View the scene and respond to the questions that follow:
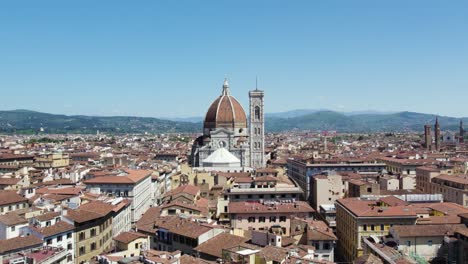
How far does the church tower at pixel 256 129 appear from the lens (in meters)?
105

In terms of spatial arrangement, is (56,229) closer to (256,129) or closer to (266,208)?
(266,208)

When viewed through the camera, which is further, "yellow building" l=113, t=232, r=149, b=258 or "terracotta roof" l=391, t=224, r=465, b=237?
"terracotta roof" l=391, t=224, r=465, b=237

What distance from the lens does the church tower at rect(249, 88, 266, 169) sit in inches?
Answer: 4136

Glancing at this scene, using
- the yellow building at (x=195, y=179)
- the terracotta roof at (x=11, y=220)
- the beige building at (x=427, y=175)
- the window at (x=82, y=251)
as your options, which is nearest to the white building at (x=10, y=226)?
the terracotta roof at (x=11, y=220)

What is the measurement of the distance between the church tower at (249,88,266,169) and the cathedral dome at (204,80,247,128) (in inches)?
79.3

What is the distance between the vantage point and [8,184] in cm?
6662

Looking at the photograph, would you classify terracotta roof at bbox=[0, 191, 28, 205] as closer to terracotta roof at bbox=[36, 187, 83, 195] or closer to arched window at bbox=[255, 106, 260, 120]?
terracotta roof at bbox=[36, 187, 83, 195]

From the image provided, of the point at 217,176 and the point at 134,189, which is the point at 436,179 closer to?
the point at 217,176

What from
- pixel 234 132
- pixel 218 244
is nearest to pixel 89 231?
pixel 218 244

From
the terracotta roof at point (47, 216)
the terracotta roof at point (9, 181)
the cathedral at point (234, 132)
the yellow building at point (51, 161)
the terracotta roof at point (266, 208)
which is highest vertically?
the cathedral at point (234, 132)

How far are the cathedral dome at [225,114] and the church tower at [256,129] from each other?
6.61 ft

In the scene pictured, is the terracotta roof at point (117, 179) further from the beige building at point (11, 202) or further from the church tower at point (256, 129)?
A: the church tower at point (256, 129)

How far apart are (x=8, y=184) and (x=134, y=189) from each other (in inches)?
705

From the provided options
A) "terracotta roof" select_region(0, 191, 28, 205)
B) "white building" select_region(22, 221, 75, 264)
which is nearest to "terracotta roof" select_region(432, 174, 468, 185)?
"white building" select_region(22, 221, 75, 264)
